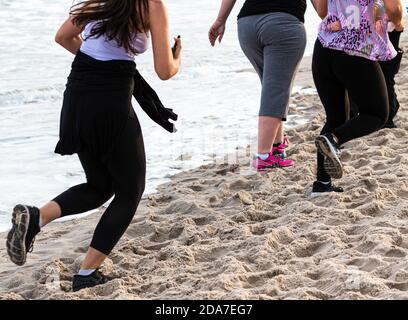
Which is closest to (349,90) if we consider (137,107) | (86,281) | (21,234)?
(86,281)

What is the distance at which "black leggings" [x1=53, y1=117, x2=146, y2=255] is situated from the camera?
3.95 meters

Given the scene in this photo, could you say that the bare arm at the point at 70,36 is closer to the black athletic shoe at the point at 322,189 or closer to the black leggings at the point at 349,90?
the black leggings at the point at 349,90

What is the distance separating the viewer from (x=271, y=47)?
5.79 m

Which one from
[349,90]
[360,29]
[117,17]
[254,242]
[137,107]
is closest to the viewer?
[117,17]

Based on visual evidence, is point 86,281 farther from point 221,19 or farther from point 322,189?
point 221,19

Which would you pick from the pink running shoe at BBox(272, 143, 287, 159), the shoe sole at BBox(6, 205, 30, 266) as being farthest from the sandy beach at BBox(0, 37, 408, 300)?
the shoe sole at BBox(6, 205, 30, 266)

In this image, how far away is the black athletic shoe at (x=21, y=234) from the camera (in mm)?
3885

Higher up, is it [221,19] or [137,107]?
[221,19]

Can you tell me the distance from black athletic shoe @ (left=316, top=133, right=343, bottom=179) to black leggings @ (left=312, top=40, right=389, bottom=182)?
8 centimetres

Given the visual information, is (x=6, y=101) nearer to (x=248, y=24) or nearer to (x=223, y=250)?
(x=248, y=24)

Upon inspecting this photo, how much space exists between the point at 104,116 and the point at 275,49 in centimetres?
221

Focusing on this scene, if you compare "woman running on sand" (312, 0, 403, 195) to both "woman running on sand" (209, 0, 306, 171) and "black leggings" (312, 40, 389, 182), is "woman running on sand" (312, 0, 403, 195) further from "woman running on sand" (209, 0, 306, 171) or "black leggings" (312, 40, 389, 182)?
"woman running on sand" (209, 0, 306, 171)

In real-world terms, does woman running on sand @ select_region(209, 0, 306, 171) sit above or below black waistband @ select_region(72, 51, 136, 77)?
below

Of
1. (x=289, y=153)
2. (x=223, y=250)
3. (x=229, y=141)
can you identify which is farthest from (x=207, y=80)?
(x=223, y=250)
